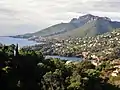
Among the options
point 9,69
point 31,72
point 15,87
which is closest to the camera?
point 15,87

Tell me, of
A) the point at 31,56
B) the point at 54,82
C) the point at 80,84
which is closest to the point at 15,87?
the point at 54,82

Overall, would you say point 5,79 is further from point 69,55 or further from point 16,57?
point 69,55

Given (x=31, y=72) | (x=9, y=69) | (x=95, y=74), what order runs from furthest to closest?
(x=95, y=74) < (x=31, y=72) < (x=9, y=69)

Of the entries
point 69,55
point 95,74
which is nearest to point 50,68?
point 95,74

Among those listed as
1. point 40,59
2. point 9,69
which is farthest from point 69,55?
point 9,69

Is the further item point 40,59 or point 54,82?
point 40,59

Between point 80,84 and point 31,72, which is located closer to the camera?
point 80,84

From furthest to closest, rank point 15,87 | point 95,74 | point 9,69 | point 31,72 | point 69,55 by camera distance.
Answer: point 69,55 < point 95,74 < point 31,72 < point 9,69 < point 15,87

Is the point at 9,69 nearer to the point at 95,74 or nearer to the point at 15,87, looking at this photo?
the point at 15,87

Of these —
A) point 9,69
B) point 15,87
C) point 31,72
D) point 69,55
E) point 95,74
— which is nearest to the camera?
point 15,87
